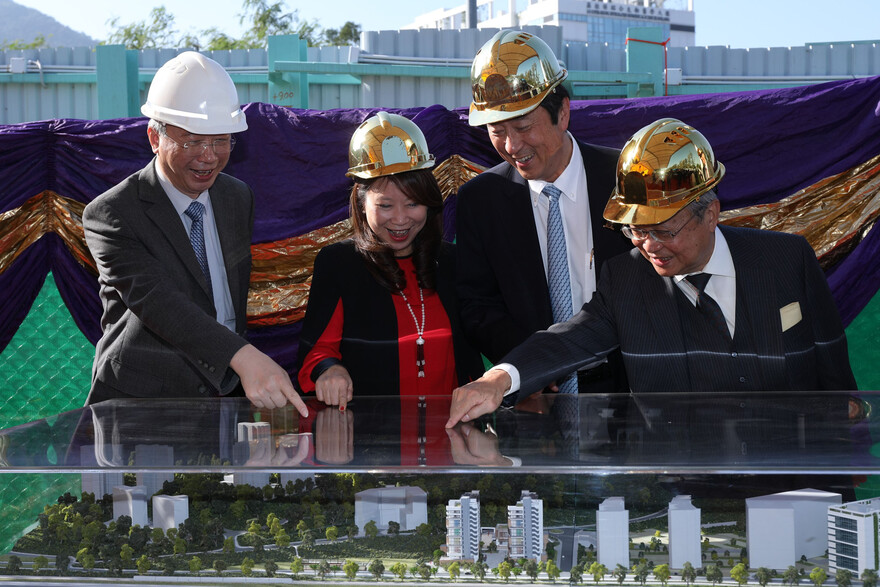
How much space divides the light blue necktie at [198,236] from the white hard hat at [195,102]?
0.26 m

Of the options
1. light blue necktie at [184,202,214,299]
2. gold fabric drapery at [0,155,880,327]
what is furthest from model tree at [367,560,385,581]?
gold fabric drapery at [0,155,880,327]

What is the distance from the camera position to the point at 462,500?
5.74 ft

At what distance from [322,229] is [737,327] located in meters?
2.54

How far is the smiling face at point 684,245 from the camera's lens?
Answer: 2.27 m

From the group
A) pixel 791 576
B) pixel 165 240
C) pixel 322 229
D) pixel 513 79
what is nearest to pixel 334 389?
pixel 165 240

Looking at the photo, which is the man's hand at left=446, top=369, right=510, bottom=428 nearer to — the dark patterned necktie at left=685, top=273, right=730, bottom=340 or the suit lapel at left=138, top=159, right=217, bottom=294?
the dark patterned necktie at left=685, top=273, right=730, bottom=340

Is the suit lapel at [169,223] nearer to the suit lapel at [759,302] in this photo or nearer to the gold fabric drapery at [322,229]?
the suit lapel at [759,302]

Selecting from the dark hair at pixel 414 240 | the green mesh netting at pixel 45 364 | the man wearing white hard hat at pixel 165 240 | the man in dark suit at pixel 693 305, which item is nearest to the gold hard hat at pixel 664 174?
the man in dark suit at pixel 693 305

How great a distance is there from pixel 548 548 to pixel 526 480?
0.43ft

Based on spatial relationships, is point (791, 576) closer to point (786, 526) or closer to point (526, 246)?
point (786, 526)

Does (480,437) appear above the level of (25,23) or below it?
below

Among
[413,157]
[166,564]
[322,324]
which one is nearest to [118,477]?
[166,564]

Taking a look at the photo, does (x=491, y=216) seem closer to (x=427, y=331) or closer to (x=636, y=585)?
(x=427, y=331)

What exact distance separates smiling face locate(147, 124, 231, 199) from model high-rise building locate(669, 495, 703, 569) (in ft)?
5.75
